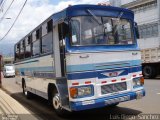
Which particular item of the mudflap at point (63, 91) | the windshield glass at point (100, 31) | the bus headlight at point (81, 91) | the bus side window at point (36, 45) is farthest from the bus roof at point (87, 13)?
the bus side window at point (36, 45)

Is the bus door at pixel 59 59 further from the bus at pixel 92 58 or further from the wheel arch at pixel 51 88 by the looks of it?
the wheel arch at pixel 51 88

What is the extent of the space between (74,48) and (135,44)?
83.8 inches

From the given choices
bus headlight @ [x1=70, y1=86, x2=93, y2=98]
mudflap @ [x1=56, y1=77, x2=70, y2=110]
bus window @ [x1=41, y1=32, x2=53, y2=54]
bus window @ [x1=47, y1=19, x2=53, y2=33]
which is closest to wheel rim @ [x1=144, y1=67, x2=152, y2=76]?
bus window @ [x1=41, y1=32, x2=53, y2=54]

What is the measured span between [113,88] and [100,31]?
1562 millimetres

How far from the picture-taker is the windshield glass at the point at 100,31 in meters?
8.19

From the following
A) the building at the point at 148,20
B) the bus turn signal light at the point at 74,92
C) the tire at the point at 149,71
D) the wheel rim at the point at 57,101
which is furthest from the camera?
the building at the point at 148,20

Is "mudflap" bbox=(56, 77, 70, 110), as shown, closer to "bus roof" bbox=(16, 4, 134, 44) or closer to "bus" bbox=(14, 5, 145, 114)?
"bus" bbox=(14, 5, 145, 114)

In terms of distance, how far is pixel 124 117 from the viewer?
29.2 ft

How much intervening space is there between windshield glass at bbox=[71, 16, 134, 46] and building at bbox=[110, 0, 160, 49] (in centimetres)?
3076

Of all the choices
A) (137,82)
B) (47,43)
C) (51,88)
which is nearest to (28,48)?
(47,43)

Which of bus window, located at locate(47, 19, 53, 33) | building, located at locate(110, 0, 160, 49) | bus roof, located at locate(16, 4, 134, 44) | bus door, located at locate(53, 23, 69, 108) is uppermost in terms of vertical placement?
building, located at locate(110, 0, 160, 49)

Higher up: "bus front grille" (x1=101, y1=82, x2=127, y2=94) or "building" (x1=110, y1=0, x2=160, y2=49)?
"building" (x1=110, y1=0, x2=160, y2=49)

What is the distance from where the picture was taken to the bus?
26.2 ft

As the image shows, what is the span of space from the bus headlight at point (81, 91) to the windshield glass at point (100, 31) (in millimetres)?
1126
